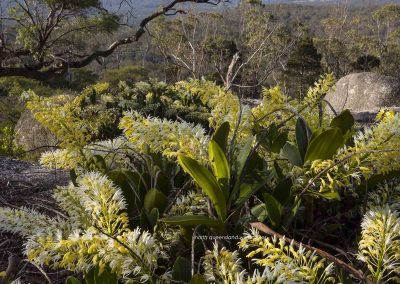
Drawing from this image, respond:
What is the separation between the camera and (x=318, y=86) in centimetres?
200

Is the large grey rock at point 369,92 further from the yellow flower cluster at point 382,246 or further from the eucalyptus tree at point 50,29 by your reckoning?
the yellow flower cluster at point 382,246

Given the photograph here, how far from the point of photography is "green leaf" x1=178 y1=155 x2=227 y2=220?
1362 millimetres

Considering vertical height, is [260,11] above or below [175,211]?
below

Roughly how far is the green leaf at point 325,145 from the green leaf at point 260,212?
8.4 inches

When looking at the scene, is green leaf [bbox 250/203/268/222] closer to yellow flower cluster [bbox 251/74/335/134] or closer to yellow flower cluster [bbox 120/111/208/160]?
yellow flower cluster [bbox 120/111/208/160]

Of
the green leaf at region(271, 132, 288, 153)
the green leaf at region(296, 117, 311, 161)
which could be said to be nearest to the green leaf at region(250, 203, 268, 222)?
the green leaf at region(296, 117, 311, 161)

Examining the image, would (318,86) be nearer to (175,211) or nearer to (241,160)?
(241,160)

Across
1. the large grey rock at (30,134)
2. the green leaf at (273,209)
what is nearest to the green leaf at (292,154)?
the green leaf at (273,209)

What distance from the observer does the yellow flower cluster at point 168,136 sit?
1.48 meters

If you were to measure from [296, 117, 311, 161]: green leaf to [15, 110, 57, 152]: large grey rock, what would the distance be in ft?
24.7

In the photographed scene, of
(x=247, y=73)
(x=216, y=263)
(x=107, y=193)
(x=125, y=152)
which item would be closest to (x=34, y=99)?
(x=125, y=152)

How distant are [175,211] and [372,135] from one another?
626mm

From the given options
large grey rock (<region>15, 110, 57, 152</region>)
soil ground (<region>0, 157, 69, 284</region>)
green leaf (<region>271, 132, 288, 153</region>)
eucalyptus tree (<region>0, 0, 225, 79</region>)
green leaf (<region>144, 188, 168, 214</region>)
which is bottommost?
large grey rock (<region>15, 110, 57, 152</region>)

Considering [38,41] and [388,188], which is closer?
[388,188]
